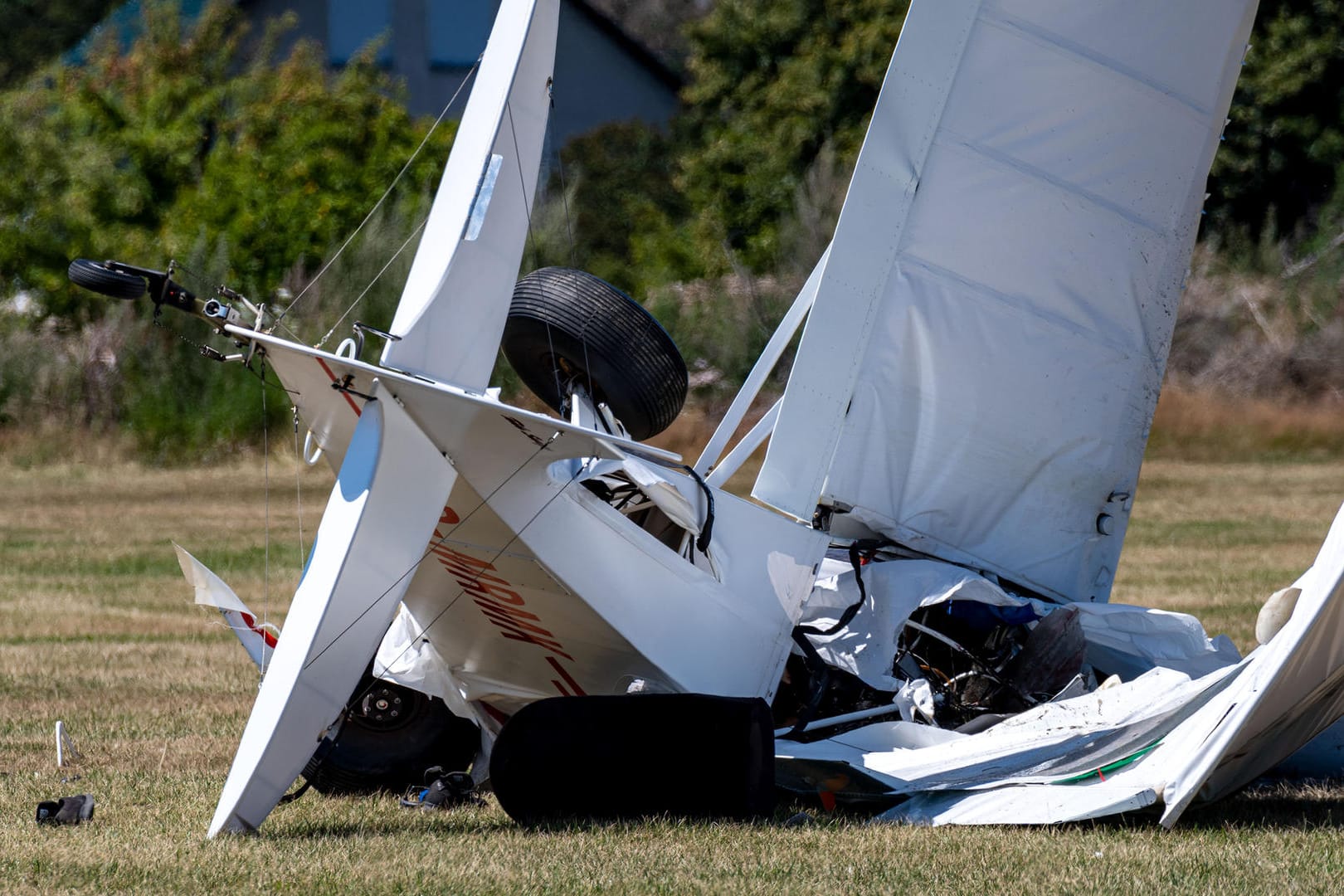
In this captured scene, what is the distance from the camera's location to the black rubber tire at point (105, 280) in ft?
17.2

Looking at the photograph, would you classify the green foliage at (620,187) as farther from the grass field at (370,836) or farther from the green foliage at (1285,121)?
the grass field at (370,836)

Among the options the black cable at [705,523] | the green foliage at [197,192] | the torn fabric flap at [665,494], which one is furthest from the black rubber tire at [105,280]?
the green foliage at [197,192]

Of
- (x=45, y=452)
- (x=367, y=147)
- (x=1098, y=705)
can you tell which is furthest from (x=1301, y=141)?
(x=1098, y=705)

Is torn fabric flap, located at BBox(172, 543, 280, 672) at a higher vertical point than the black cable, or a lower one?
lower

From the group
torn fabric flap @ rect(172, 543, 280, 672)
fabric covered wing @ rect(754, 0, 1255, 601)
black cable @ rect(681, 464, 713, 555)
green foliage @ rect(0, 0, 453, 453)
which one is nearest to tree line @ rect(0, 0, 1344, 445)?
green foliage @ rect(0, 0, 453, 453)

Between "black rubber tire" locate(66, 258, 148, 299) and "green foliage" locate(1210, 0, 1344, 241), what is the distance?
981 inches

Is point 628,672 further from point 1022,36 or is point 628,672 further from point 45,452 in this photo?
point 45,452

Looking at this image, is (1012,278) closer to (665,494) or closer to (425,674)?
(665,494)

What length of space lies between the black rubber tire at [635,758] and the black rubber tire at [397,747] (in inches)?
35.0

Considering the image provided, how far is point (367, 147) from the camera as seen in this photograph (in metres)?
27.8

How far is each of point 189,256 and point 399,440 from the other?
19326 mm

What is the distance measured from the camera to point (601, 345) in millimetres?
6734

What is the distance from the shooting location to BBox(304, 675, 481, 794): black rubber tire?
6691 millimetres

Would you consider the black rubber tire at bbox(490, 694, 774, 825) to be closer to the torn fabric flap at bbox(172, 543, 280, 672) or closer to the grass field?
the grass field
